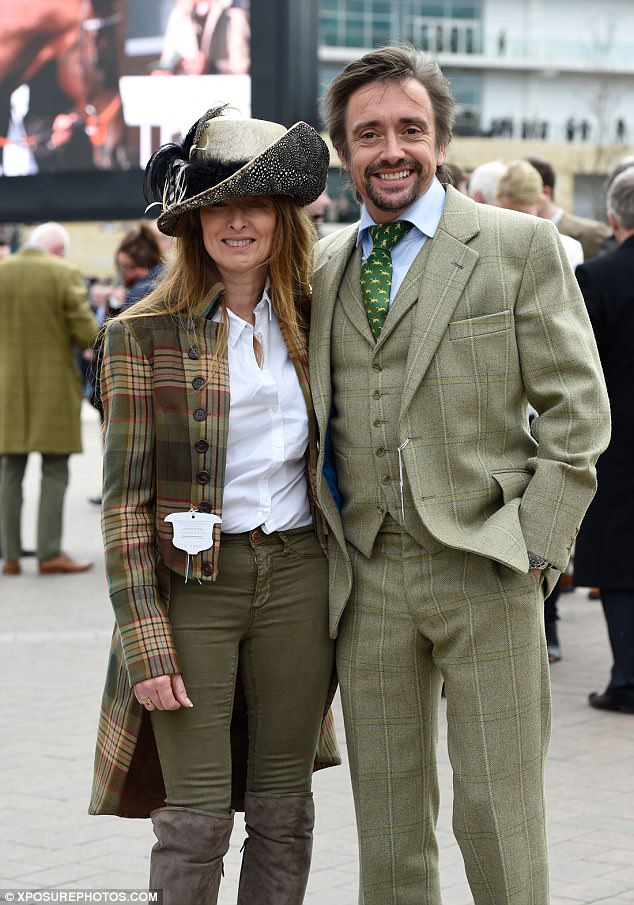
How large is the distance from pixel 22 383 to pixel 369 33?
5764cm

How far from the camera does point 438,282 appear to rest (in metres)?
2.98

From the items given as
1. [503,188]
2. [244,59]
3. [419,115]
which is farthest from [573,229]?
[419,115]

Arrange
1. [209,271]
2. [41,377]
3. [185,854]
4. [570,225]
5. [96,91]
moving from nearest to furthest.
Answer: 1. [185,854]
2. [209,271]
3. [570,225]
4. [41,377]
5. [96,91]

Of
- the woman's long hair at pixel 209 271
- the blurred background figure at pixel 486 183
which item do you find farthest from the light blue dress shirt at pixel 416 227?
the blurred background figure at pixel 486 183

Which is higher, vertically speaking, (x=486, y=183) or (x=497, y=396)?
(x=486, y=183)

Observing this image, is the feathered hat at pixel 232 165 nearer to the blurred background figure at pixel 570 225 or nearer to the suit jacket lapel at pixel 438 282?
the suit jacket lapel at pixel 438 282

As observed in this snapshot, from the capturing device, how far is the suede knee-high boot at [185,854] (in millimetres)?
2887

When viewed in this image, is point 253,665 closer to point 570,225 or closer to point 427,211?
point 427,211

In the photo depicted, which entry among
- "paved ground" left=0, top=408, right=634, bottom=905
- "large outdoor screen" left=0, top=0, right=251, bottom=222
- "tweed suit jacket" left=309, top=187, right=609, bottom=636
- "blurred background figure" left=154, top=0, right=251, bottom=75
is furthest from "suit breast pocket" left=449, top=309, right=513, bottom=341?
"large outdoor screen" left=0, top=0, right=251, bottom=222

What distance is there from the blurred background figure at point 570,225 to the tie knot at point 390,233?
3772mm

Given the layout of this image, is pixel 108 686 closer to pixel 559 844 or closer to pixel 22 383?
pixel 559 844

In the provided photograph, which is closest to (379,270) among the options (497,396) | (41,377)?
(497,396)

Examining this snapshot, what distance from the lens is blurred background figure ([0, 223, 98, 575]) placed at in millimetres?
8766

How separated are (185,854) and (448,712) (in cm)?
64
